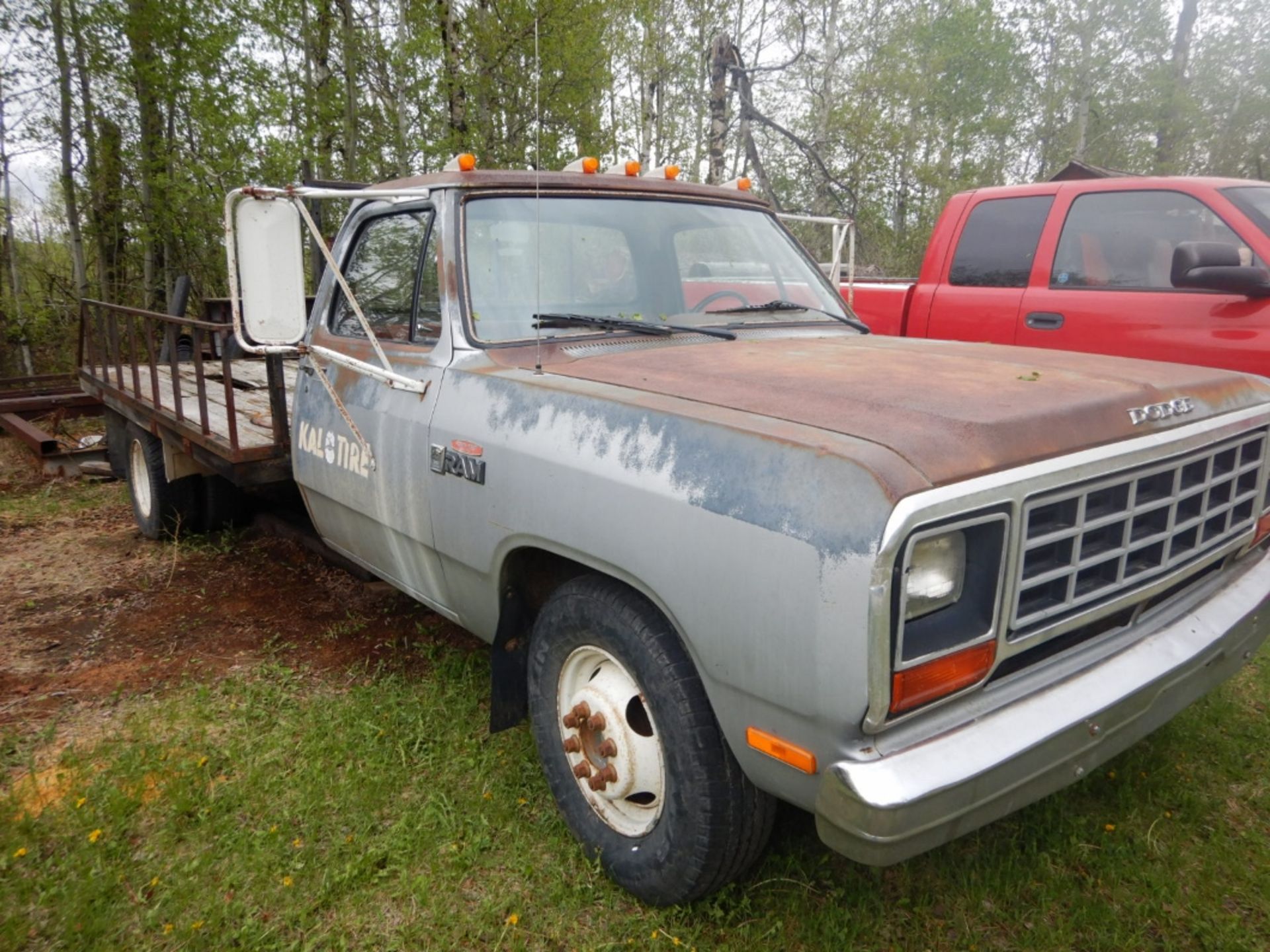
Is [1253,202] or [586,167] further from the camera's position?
[1253,202]

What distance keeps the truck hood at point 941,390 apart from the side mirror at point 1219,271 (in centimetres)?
153

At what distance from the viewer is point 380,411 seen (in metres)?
3.01

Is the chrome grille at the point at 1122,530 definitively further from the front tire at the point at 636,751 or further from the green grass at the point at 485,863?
the green grass at the point at 485,863

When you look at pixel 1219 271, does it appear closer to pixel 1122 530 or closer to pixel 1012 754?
pixel 1122 530

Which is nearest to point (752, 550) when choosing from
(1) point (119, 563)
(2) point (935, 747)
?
(2) point (935, 747)

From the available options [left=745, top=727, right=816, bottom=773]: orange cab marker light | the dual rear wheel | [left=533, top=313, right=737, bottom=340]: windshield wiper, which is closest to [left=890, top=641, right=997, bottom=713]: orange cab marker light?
[left=745, top=727, right=816, bottom=773]: orange cab marker light

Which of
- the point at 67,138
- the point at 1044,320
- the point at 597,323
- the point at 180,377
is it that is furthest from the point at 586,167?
the point at 67,138

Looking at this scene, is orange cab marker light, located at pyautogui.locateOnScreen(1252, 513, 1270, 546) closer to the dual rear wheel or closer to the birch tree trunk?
the dual rear wheel

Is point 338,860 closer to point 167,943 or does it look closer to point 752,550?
point 167,943

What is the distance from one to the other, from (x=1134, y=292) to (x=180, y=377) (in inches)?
210

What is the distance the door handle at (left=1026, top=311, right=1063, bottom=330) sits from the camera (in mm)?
4664

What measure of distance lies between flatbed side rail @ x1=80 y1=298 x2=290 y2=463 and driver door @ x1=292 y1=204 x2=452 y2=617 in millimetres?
304

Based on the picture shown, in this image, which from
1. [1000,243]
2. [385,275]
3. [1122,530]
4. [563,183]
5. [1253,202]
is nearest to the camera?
[1122,530]

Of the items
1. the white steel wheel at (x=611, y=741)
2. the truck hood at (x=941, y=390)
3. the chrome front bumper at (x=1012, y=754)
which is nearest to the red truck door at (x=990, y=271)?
the truck hood at (x=941, y=390)
